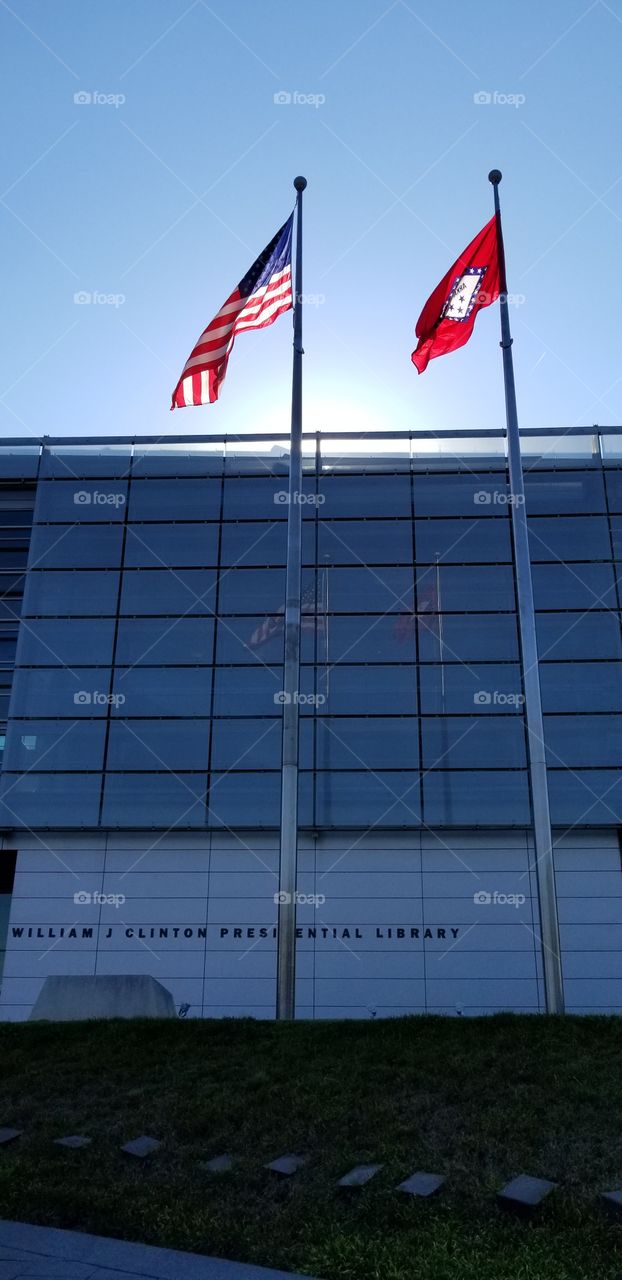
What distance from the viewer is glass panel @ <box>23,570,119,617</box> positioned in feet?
84.9

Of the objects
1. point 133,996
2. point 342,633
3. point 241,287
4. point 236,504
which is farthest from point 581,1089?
point 236,504

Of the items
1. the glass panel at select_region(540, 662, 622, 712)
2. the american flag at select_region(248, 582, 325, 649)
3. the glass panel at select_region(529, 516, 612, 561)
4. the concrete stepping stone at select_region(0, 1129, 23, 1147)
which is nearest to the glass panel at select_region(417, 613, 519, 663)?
the glass panel at select_region(540, 662, 622, 712)

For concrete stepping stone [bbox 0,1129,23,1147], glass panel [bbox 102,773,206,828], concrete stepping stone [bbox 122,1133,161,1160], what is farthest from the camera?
glass panel [bbox 102,773,206,828]

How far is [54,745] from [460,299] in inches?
589

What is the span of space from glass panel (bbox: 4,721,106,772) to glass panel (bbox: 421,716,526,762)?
8398mm

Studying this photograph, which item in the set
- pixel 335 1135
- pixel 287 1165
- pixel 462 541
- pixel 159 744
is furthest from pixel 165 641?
pixel 287 1165

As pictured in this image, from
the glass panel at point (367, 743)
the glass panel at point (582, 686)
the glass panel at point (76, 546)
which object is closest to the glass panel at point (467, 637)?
the glass panel at point (582, 686)

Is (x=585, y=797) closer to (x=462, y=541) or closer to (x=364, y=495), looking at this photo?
(x=462, y=541)

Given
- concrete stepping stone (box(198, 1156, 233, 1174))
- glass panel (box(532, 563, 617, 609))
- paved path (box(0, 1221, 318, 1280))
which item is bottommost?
paved path (box(0, 1221, 318, 1280))

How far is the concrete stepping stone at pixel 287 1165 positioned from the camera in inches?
299

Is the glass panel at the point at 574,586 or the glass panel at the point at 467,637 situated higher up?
the glass panel at the point at 574,586

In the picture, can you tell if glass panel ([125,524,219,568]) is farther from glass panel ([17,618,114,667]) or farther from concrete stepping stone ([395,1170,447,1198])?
concrete stepping stone ([395,1170,447,1198])

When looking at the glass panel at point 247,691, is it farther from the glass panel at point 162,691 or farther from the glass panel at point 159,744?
the glass panel at point 159,744

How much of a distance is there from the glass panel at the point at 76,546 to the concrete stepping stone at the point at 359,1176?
812 inches
